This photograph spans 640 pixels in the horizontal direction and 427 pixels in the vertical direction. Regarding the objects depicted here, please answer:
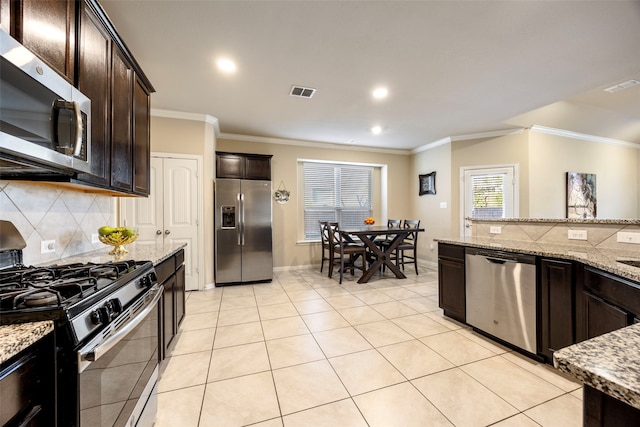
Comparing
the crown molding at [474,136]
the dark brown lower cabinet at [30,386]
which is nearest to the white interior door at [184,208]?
the dark brown lower cabinet at [30,386]

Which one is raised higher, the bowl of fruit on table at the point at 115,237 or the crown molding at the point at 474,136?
the crown molding at the point at 474,136

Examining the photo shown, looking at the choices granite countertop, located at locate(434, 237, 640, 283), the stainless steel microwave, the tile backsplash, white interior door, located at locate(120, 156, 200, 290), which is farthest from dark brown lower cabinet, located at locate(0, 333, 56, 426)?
white interior door, located at locate(120, 156, 200, 290)

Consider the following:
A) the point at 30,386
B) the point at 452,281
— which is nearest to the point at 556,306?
the point at 452,281

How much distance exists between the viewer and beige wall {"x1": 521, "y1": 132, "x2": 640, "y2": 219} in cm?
441

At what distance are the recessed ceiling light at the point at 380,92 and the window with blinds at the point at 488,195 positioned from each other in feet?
8.87

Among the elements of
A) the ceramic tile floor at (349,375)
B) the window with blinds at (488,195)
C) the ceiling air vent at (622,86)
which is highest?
the ceiling air vent at (622,86)

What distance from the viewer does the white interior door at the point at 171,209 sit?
3.44 metres

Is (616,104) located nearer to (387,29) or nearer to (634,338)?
(387,29)

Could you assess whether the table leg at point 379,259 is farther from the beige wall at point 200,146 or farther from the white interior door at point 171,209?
the white interior door at point 171,209

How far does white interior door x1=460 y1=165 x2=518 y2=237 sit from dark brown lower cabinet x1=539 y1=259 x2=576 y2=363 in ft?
9.19

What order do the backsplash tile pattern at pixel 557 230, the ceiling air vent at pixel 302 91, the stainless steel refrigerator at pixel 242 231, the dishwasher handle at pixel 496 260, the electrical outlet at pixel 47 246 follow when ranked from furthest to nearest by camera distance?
the stainless steel refrigerator at pixel 242 231 → the ceiling air vent at pixel 302 91 → the dishwasher handle at pixel 496 260 → the backsplash tile pattern at pixel 557 230 → the electrical outlet at pixel 47 246

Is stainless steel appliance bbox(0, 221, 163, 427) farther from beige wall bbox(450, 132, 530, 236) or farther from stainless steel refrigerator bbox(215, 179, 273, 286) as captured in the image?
beige wall bbox(450, 132, 530, 236)

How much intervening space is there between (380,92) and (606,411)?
10.4 ft

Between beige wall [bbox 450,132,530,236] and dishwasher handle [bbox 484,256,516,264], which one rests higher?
beige wall [bbox 450,132,530,236]
